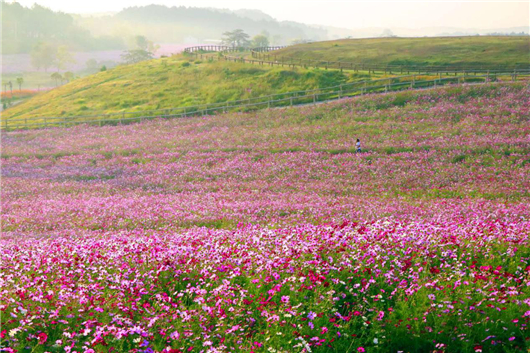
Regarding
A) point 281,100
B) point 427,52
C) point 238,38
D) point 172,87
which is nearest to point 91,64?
point 238,38

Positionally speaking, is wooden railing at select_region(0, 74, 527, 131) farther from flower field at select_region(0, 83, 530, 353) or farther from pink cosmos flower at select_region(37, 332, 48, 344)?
pink cosmos flower at select_region(37, 332, 48, 344)

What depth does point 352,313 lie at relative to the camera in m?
8.26

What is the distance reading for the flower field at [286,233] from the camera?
7.73 meters

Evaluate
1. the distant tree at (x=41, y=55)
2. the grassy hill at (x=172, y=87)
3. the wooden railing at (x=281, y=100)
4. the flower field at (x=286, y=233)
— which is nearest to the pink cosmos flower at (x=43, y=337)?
the flower field at (x=286, y=233)

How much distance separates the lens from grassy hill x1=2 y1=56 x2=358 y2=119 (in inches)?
2441

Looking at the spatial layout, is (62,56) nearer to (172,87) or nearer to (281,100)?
(172,87)

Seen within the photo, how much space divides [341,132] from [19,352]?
106ft

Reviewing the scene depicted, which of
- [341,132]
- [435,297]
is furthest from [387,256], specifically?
[341,132]

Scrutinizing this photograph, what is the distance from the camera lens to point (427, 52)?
81438 millimetres

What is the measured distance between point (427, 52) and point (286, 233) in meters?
77.5

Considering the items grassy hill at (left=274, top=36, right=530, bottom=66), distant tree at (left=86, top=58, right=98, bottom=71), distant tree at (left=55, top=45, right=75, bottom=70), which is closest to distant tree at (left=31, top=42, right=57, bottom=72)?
distant tree at (left=55, top=45, right=75, bottom=70)

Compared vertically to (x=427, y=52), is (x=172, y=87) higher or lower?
lower

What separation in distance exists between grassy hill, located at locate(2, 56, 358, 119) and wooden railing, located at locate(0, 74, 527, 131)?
3643mm

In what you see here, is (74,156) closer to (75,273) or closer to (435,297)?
(75,273)
